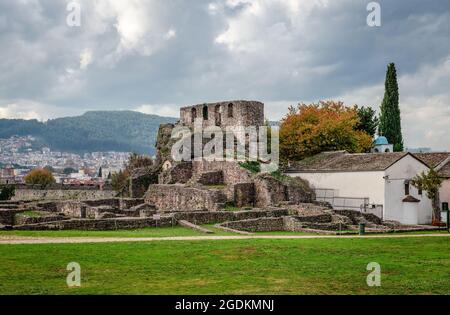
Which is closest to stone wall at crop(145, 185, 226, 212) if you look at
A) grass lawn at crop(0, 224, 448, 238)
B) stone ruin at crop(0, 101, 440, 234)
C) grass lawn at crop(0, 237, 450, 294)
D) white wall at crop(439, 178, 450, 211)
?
stone ruin at crop(0, 101, 440, 234)

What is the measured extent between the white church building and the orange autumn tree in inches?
439

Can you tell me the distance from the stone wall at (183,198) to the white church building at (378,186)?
978cm

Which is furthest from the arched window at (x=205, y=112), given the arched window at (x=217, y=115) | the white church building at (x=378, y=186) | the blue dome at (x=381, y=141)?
the blue dome at (x=381, y=141)

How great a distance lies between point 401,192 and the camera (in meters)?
49.4

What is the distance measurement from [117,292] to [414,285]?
802 cm

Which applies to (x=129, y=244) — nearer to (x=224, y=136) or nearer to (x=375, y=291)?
(x=375, y=291)

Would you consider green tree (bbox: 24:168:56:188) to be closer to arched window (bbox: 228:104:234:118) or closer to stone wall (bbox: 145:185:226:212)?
arched window (bbox: 228:104:234:118)

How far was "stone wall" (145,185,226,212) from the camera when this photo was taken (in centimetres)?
4509

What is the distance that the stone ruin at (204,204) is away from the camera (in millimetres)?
36344

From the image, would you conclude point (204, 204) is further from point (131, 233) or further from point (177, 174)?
point (131, 233)

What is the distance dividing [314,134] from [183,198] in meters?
22.0
